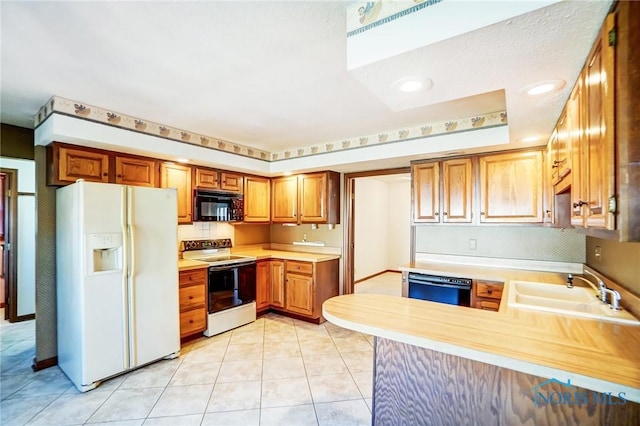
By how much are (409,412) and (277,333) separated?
237 cm

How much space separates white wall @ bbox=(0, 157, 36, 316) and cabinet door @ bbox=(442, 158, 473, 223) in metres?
5.44

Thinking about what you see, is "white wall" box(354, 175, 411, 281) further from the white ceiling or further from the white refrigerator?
the white refrigerator

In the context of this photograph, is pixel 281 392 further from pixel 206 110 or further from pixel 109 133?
pixel 109 133

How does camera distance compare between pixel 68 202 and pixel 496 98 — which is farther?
pixel 68 202

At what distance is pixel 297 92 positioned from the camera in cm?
236

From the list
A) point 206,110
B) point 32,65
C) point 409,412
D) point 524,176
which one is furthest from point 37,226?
point 524,176

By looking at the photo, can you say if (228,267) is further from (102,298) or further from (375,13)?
(375,13)

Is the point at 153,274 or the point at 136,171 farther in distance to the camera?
the point at 136,171

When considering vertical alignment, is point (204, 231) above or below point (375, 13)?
Result: below

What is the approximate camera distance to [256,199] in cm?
446

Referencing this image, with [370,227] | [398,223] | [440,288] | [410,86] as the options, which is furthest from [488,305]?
[398,223]

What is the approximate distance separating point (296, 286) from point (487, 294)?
233 centimetres

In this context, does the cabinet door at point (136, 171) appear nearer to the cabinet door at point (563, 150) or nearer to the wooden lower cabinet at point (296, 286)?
the wooden lower cabinet at point (296, 286)

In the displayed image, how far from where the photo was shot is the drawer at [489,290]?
259 cm
